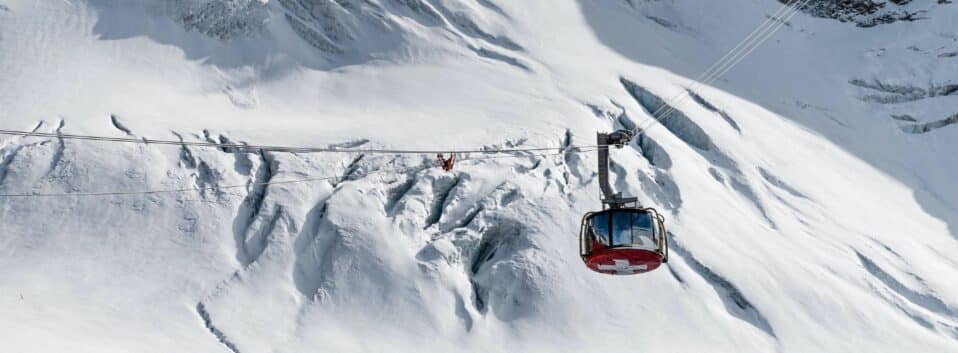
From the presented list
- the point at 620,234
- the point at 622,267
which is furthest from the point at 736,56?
the point at 620,234

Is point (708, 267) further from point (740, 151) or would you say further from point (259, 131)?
point (259, 131)

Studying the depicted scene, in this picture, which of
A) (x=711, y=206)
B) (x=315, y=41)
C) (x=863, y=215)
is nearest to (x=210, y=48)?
(x=315, y=41)

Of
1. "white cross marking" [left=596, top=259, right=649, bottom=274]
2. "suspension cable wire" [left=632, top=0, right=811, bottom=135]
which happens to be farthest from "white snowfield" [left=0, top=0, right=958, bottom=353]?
"white cross marking" [left=596, top=259, right=649, bottom=274]

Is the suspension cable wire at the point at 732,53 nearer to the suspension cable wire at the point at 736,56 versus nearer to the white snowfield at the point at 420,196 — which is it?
the suspension cable wire at the point at 736,56

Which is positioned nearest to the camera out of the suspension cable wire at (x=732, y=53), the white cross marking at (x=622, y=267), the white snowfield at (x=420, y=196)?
the white cross marking at (x=622, y=267)

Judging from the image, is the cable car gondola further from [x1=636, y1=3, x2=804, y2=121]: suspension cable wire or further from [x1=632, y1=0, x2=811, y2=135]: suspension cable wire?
[x1=636, y1=3, x2=804, y2=121]: suspension cable wire

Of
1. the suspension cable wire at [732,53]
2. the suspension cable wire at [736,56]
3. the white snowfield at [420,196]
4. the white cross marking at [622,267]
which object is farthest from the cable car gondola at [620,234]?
the suspension cable wire at [732,53]
